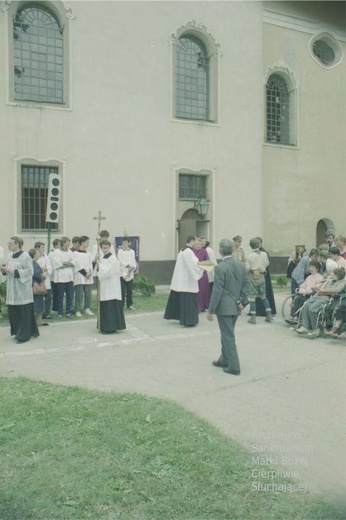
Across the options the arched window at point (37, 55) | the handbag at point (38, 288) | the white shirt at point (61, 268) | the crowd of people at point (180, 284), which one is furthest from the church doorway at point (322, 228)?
the handbag at point (38, 288)

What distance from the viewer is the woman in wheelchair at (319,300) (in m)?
9.58

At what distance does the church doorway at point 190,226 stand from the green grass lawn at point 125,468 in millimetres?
12954

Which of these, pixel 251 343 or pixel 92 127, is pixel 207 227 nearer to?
pixel 92 127

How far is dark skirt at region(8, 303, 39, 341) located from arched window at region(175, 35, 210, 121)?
12118 mm

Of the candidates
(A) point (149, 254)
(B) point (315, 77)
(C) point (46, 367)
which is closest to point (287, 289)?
(A) point (149, 254)

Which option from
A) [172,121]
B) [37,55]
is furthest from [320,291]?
[37,55]

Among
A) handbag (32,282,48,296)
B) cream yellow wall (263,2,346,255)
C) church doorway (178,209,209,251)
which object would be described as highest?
cream yellow wall (263,2,346,255)

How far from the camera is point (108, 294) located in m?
9.84

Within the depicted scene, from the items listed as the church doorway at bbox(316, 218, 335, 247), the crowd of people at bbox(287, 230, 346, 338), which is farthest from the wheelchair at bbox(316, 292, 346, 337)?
the church doorway at bbox(316, 218, 335, 247)

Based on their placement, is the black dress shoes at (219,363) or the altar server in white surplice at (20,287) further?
the altar server in white surplice at (20,287)

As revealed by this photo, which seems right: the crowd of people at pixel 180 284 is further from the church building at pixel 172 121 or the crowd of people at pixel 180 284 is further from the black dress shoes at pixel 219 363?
the church building at pixel 172 121

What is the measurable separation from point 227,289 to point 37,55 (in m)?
13.3

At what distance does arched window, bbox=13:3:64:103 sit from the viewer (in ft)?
54.2

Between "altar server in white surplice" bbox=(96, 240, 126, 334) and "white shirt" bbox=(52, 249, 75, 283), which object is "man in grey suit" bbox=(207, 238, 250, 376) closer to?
"altar server in white surplice" bbox=(96, 240, 126, 334)
